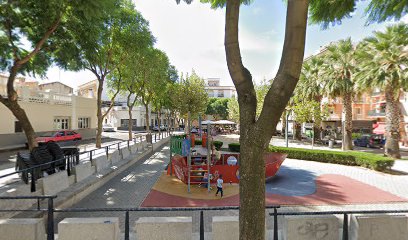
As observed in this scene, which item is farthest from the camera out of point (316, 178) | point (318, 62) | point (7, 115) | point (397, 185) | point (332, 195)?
point (318, 62)

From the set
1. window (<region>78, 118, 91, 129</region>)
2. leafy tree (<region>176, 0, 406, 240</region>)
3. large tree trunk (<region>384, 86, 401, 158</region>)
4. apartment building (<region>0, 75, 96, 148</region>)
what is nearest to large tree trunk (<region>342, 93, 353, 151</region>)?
large tree trunk (<region>384, 86, 401, 158</region>)

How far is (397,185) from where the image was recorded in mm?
12547

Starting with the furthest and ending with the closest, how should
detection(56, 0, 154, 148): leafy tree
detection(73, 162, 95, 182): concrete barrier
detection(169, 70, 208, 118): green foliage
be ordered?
detection(169, 70, 208, 118): green foliage < detection(56, 0, 154, 148): leafy tree < detection(73, 162, 95, 182): concrete barrier

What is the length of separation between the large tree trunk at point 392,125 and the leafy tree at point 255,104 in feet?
72.5

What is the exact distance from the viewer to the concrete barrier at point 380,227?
203 inches

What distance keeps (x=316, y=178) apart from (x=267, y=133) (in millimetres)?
12147

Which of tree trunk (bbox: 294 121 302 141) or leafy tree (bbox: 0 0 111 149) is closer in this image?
leafy tree (bbox: 0 0 111 149)

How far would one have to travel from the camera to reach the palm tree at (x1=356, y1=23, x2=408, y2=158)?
1980 centimetres

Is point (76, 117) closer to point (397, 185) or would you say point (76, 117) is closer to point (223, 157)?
point (223, 157)

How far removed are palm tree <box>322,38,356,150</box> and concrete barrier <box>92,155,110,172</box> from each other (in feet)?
74.4

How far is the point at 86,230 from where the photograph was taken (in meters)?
4.93

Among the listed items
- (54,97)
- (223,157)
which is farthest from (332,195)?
(54,97)

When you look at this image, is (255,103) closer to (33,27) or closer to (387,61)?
(33,27)

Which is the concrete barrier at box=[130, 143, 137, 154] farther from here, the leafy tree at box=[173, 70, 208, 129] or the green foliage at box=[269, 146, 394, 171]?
the leafy tree at box=[173, 70, 208, 129]
